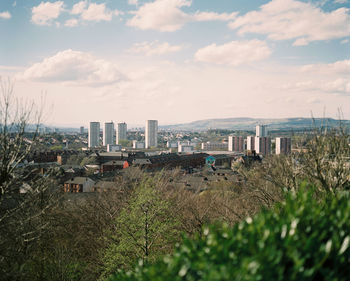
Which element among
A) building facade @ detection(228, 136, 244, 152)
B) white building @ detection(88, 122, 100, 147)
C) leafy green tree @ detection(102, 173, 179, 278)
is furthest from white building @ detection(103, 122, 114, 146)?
leafy green tree @ detection(102, 173, 179, 278)

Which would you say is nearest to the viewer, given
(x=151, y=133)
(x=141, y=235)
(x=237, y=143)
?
(x=141, y=235)

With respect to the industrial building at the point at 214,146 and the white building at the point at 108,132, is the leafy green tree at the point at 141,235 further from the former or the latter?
the white building at the point at 108,132

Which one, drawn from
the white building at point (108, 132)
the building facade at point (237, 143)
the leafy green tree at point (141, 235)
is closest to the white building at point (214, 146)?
the building facade at point (237, 143)

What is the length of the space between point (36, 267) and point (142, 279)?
1085 cm

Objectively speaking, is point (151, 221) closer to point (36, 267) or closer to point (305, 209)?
point (36, 267)

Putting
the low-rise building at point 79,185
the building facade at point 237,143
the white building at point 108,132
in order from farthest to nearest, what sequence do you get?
the white building at point 108,132 < the building facade at point 237,143 < the low-rise building at point 79,185

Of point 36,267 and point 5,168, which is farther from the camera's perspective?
point 36,267

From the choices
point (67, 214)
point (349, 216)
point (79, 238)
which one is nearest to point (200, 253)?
point (349, 216)

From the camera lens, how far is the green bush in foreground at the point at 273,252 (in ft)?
11.9

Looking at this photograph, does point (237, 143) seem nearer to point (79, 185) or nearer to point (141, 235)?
point (79, 185)

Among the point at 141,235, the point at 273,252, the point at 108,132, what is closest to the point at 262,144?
the point at 108,132

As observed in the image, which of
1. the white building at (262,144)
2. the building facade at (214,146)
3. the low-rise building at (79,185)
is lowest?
the building facade at (214,146)

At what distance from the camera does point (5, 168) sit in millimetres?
7578

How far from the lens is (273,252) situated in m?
3.62
